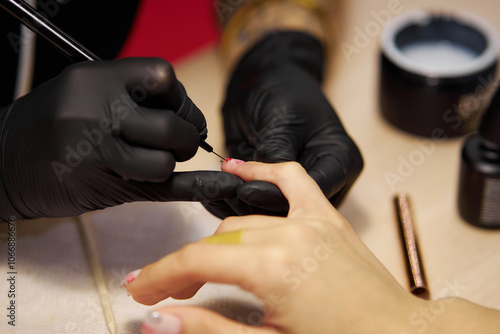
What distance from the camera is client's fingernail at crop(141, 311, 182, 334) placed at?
44 cm

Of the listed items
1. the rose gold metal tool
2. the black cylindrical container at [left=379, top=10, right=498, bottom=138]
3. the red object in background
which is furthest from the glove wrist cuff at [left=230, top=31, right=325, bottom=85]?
the red object in background

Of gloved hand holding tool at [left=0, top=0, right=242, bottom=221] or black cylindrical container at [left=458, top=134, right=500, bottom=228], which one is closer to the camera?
gloved hand holding tool at [left=0, top=0, right=242, bottom=221]

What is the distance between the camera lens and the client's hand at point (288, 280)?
1.47ft

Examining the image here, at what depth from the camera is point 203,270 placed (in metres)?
0.46

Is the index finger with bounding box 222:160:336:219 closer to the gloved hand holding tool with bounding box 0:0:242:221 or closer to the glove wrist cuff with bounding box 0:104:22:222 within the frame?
the gloved hand holding tool with bounding box 0:0:242:221

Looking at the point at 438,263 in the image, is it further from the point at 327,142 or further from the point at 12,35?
the point at 12,35

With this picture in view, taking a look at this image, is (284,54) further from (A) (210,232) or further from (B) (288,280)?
(B) (288,280)

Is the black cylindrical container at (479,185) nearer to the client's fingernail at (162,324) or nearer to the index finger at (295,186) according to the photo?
the index finger at (295,186)

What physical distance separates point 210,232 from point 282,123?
175 millimetres

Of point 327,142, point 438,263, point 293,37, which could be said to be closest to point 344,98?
point 293,37

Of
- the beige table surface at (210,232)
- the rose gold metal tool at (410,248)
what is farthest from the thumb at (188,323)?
the rose gold metal tool at (410,248)

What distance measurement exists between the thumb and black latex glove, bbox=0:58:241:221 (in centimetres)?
15

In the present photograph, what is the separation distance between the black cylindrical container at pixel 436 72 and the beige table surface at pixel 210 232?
4 centimetres

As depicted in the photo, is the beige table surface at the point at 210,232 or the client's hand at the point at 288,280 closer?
the client's hand at the point at 288,280
